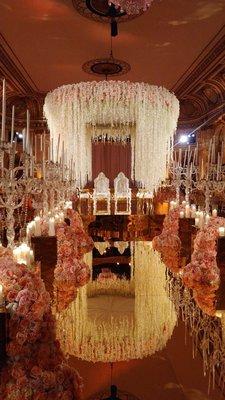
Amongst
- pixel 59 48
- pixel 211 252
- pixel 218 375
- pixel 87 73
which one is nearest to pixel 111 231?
pixel 87 73

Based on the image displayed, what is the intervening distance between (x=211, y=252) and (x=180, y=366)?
206cm

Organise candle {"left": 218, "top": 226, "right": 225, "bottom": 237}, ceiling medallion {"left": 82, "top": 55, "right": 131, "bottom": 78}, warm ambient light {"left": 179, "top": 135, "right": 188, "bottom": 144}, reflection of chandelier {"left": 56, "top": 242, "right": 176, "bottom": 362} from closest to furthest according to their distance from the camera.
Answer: reflection of chandelier {"left": 56, "top": 242, "right": 176, "bottom": 362} < candle {"left": 218, "top": 226, "right": 225, "bottom": 237} < ceiling medallion {"left": 82, "top": 55, "right": 131, "bottom": 78} < warm ambient light {"left": 179, "top": 135, "right": 188, "bottom": 144}

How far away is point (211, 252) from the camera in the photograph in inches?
175

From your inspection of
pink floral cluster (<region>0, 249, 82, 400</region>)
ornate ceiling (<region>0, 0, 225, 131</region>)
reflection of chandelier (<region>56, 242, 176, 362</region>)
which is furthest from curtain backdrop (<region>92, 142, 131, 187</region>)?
pink floral cluster (<region>0, 249, 82, 400</region>)

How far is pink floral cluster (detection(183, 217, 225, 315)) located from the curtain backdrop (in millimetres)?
8556

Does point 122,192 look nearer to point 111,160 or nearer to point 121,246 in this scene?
point 111,160

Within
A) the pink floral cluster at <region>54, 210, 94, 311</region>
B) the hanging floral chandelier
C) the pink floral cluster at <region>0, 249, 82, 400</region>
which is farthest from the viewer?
the pink floral cluster at <region>54, 210, 94, 311</region>

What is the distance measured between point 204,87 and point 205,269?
6800 mm

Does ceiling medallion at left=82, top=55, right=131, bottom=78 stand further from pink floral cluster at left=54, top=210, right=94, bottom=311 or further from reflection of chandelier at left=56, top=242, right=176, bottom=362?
reflection of chandelier at left=56, top=242, right=176, bottom=362

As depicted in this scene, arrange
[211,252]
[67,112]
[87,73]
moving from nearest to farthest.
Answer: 1. [211,252]
2. [67,112]
3. [87,73]

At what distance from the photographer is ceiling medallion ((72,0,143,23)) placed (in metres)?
4.86

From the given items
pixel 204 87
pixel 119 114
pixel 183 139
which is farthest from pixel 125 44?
pixel 183 139

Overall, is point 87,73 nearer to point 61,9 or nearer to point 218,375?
point 61,9

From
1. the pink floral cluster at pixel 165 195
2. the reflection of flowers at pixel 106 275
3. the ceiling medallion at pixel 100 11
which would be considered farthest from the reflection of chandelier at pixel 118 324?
the pink floral cluster at pixel 165 195
